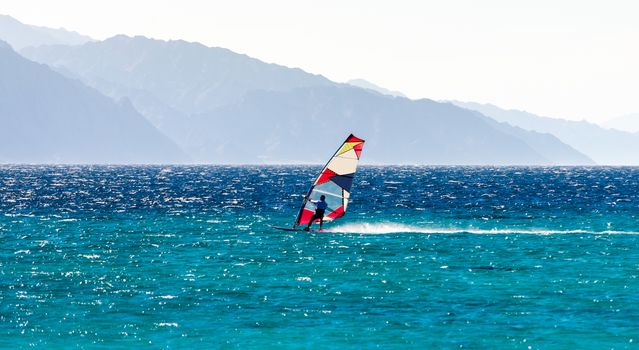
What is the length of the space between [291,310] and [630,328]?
11713 mm

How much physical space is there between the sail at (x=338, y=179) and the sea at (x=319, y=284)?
239 cm

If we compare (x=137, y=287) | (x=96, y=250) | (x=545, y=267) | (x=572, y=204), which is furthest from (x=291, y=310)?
(x=572, y=204)

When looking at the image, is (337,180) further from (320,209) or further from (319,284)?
(319,284)

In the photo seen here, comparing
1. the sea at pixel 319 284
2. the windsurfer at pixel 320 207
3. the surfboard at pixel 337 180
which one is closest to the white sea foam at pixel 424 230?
the sea at pixel 319 284

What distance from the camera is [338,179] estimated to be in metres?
56.1

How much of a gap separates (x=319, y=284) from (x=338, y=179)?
59.8 ft

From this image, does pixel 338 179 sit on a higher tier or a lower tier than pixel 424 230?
higher

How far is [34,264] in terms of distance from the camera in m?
44.8

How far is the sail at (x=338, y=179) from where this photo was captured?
55500mm

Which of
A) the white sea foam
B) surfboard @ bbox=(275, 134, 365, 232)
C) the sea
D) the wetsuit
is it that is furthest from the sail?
the white sea foam

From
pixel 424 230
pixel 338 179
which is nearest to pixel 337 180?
pixel 338 179

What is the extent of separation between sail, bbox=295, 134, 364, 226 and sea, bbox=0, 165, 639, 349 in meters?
2.39

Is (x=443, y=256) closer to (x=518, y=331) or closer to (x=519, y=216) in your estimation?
(x=518, y=331)

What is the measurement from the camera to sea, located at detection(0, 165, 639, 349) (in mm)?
28797
